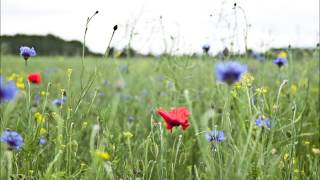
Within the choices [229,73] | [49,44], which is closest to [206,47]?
[229,73]

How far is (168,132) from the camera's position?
7.18 feet

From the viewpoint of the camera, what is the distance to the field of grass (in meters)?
1.24

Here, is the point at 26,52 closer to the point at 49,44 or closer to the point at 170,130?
the point at 170,130

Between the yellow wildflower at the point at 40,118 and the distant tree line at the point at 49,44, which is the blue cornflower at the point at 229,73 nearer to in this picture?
the yellow wildflower at the point at 40,118

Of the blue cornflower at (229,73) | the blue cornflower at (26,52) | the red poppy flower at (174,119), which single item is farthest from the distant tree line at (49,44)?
the blue cornflower at (229,73)

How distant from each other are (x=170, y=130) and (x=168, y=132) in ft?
1.99

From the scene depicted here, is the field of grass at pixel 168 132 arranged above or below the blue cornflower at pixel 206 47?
below

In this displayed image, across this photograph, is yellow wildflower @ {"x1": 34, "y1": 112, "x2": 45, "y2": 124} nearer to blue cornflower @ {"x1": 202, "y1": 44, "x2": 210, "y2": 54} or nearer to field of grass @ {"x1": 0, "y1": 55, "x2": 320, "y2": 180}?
field of grass @ {"x1": 0, "y1": 55, "x2": 320, "y2": 180}

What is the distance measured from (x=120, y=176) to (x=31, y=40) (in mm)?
13197

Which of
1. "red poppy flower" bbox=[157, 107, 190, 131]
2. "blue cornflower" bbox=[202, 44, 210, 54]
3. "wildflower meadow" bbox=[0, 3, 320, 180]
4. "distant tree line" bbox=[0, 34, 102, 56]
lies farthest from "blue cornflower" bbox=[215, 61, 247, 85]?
"distant tree line" bbox=[0, 34, 102, 56]

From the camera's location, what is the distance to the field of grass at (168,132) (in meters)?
1.24

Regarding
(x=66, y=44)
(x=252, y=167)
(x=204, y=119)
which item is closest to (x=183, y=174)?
(x=252, y=167)

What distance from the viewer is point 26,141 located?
1456 mm

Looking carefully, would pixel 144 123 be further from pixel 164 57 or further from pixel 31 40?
pixel 31 40
